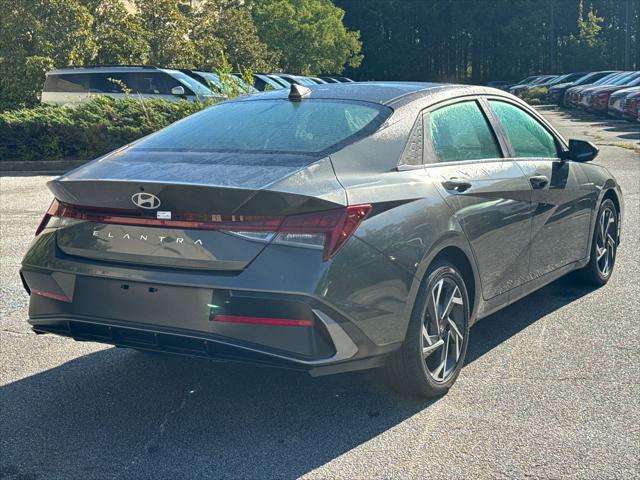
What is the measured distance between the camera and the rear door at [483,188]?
4.53m

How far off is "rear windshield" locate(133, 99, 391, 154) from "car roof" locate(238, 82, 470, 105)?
3.8 inches

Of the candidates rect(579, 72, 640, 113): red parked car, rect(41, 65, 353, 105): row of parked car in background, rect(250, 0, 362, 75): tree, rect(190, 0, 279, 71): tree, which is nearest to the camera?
rect(41, 65, 353, 105): row of parked car in background

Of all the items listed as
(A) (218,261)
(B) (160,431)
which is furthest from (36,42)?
(A) (218,261)

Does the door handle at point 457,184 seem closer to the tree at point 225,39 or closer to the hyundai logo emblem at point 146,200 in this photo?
the hyundai logo emblem at point 146,200

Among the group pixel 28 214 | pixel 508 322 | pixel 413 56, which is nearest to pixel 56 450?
pixel 508 322

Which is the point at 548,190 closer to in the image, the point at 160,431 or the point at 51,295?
the point at 160,431

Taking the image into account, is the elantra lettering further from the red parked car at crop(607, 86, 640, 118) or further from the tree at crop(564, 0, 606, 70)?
the tree at crop(564, 0, 606, 70)

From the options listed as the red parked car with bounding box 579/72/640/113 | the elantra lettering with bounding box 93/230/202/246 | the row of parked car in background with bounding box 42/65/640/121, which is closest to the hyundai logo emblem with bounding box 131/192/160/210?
the elantra lettering with bounding box 93/230/202/246

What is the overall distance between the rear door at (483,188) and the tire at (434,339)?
0.97 ft

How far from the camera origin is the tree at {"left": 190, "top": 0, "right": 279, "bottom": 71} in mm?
31453

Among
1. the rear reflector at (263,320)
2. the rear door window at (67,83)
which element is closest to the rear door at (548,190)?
the rear reflector at (263,320)

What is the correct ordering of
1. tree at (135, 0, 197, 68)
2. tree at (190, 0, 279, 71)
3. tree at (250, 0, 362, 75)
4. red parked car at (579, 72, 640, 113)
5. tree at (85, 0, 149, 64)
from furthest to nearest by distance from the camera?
1. tree at (250, 0, 362, 75)
2. tree at (190, 0, 279, 71)
3. red parked car at (579, 72, 640, 113)
4. tree at (135, 0, 197, 68)
5. tree at (85, 0, 149, 64)

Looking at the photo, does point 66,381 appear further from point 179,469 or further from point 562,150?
point 562,150

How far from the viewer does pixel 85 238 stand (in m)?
3.91
